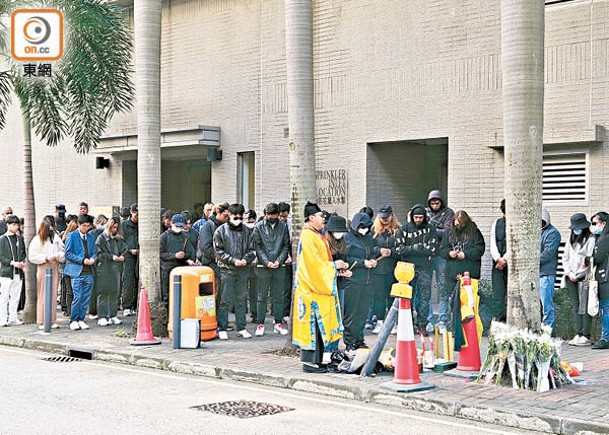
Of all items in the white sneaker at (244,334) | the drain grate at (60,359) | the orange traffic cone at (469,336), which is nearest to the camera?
the orange traffic cone at (469,336)

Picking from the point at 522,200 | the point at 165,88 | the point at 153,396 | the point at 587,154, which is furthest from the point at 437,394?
the point at 165,88

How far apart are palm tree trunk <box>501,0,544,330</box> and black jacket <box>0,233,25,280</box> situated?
930cm

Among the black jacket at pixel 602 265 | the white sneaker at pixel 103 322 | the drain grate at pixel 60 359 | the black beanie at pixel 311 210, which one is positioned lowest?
Result: the drain grate at pixel 60 359

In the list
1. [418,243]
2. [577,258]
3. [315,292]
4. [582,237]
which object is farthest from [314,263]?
[582,237]

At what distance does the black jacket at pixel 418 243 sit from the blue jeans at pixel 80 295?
552 cm

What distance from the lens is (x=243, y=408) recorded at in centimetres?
907

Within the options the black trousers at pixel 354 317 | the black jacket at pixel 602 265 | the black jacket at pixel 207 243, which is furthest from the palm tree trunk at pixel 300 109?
the black jacket at pixel 602 265

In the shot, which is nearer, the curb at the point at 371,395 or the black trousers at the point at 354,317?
the curb at the point at 371,395

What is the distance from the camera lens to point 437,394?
9.25 metres

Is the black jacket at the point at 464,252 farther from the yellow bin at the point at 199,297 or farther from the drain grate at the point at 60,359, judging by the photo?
the drain grate at the point at 60,359

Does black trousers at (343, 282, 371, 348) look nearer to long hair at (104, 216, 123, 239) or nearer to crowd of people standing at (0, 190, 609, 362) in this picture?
crowd of people standing at (0, 190, 609, 362)

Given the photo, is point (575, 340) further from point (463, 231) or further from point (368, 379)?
point (368, 379)

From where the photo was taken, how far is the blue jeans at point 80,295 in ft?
49.2

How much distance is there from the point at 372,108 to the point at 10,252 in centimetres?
719
